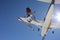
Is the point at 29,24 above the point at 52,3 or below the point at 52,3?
below

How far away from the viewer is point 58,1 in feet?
9.28

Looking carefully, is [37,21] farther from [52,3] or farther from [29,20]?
[52,3]

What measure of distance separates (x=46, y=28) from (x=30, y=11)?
0.59 m

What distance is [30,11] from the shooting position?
3.02 meters

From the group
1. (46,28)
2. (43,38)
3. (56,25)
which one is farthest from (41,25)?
(56,25)

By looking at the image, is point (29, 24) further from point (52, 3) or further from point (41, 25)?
point (52, 3)

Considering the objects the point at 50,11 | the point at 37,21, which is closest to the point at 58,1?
the point at 50,11

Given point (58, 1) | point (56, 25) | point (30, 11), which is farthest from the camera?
point (56, 25)

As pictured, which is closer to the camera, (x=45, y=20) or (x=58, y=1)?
(x=58, y=1)

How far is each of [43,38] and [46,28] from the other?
28cm

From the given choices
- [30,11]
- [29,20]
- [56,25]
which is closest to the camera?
[30,11]

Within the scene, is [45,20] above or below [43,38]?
above

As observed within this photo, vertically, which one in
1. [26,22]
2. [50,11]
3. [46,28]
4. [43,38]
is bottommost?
[43,38]

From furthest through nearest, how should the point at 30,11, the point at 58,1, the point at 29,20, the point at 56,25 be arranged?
1. the point at 56,25
2. the point at 29,20
3. the point at 30,11
4. the point at 58,1
